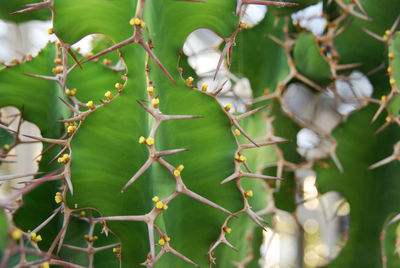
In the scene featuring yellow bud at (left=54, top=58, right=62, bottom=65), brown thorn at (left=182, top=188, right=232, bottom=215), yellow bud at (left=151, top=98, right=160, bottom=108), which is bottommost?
brown thorn at (left=182, top=188, right=232, bottom=215)

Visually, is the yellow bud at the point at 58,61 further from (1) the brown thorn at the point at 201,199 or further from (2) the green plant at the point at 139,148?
(1) the brown thorn at the point at 201,199

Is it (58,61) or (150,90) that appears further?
(58,61)

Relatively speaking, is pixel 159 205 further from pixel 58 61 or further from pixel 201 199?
pixel 58 61

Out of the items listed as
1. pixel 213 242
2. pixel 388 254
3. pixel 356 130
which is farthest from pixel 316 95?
pixel 213 242

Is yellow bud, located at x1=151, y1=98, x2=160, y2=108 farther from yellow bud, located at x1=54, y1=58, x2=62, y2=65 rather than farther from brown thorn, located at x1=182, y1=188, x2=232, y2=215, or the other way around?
yellow bud, located at x1=54, y1=58, x2=62, y2=65

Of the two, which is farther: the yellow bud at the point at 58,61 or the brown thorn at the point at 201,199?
the yellow bud at the point at 58,61

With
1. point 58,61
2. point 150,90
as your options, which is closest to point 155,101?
point 150,90

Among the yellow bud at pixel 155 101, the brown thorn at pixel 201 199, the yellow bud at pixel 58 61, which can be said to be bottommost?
the brown thorn at pixel 201 199

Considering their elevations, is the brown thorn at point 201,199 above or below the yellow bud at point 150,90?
below

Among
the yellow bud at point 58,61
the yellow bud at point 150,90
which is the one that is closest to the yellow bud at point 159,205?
the yellow bud at point 150,90

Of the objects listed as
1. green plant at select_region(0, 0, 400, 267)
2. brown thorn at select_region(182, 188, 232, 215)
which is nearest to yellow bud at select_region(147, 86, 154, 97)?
green plant at select_region(0, 0, 400, 267)

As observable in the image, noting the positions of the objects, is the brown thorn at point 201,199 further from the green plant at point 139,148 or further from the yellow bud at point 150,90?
the yellow bud at point 150,90

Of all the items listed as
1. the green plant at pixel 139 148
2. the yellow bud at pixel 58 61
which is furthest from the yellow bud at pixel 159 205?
the yellow bud at pixel 58 61
